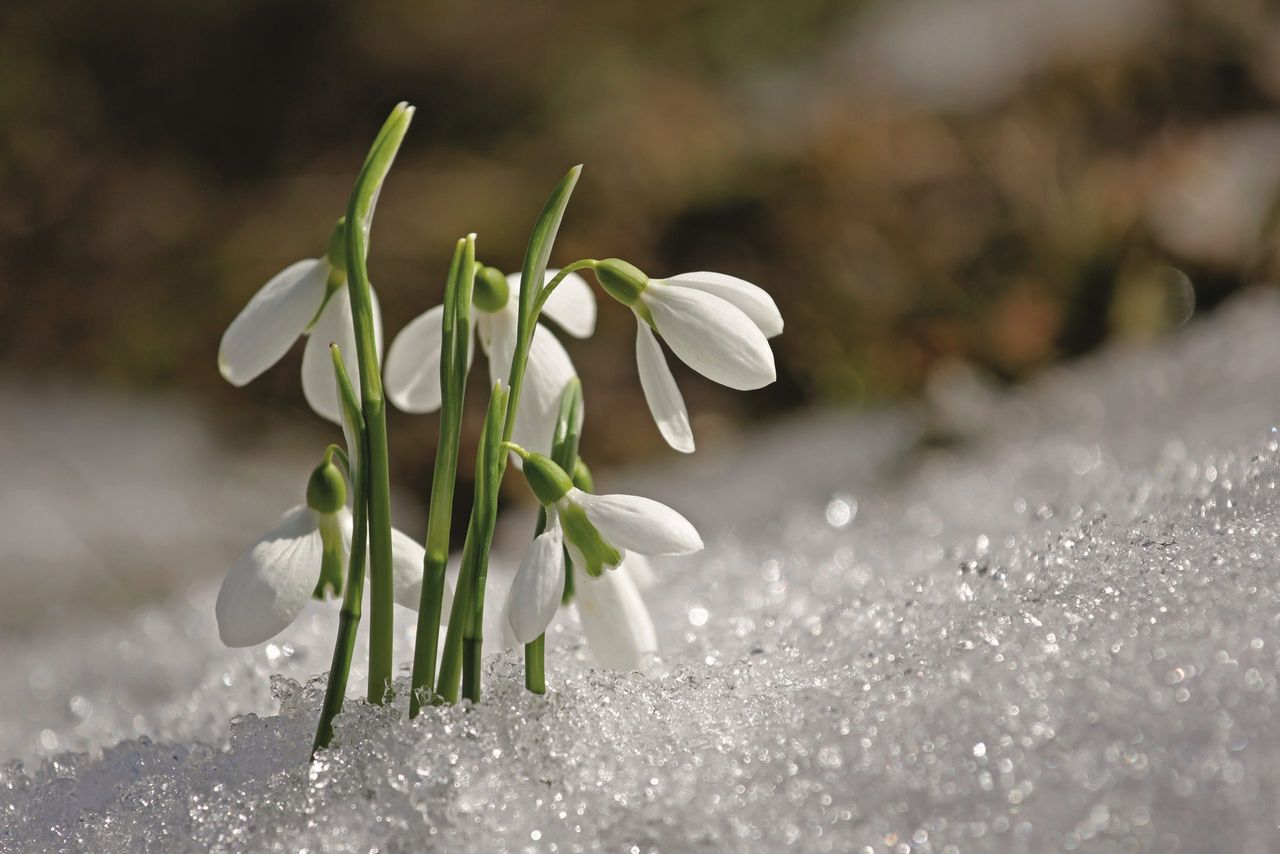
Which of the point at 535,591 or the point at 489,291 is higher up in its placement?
the point at 489,291

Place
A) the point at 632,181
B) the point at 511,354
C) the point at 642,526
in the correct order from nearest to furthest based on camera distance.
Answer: the point at 642,526, the point at 511,354, the point at 632,181

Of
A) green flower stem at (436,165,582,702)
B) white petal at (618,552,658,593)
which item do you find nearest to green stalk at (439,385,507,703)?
green flower stem at (436,165,582,702)

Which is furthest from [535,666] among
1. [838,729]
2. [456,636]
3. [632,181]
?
[632,181]

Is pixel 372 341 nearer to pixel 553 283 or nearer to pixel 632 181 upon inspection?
pixel 553 283

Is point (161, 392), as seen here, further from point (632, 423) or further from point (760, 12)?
point (760, 12)

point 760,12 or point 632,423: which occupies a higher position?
point 760,12

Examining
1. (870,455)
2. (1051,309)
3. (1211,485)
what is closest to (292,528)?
(1211,485)

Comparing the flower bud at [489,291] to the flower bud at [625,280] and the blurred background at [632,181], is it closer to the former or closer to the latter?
the flower bud at [625,280]
